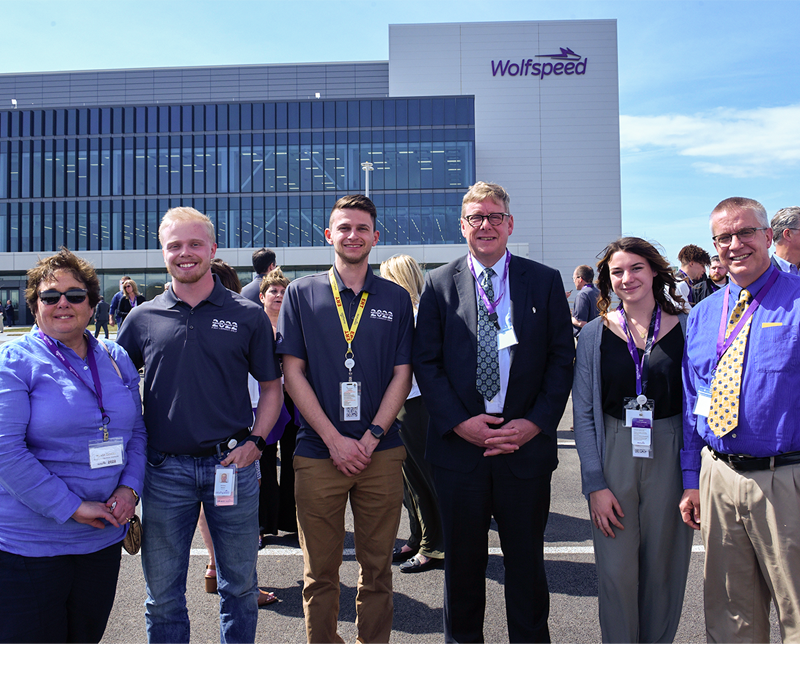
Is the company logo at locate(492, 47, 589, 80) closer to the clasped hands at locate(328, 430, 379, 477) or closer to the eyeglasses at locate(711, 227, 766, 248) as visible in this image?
the eyeglasses at locate(711, 227, 766, 248)

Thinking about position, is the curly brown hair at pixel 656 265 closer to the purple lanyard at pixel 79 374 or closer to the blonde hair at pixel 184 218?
the blonde hair at pixel 184 218

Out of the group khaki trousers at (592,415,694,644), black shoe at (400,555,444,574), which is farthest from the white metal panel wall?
khaki trousers at (592,415,694,644)

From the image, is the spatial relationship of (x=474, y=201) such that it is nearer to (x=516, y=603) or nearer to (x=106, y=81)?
(x=516, y=603)

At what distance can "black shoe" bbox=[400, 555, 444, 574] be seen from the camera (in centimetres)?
394

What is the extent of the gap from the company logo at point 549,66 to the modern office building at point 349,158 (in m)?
0.12

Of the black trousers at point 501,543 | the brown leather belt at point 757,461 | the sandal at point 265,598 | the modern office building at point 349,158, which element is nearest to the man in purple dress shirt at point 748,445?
the brown leather belt at point 757,461

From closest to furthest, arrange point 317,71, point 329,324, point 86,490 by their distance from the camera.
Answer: point 86,490 < point 329,324 < point 317,71

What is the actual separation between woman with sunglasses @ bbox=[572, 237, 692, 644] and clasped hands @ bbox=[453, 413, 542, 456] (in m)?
0.25

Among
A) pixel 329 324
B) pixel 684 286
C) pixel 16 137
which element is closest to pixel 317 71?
pixel 16 137

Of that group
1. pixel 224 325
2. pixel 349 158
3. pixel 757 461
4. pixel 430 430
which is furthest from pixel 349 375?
pixel 349 158

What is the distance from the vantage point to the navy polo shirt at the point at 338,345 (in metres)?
2.80

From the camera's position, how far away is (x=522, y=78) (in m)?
49.4

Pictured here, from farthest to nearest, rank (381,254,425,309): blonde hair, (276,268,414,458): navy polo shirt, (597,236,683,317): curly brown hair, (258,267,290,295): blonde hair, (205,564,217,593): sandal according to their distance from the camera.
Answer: (258,267,290,295): blonde hair → (381,254,425,309): blonde hair → (205,564,217,593): sandal → (276,268,414,458): navy polo shirt → (597,236,683,317): curly brown hair

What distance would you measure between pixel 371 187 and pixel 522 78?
16611 mm
